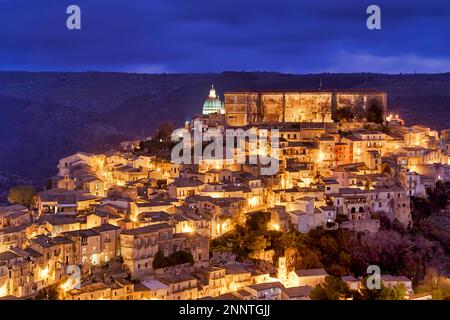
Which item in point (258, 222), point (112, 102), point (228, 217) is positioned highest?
point (112, 102)

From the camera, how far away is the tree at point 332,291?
15344 millimetres

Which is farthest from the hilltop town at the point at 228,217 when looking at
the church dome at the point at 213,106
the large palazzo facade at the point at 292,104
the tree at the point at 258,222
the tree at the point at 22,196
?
the church dome at the point at 213,106

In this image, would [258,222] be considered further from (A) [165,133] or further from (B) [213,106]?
(B) [213,106]

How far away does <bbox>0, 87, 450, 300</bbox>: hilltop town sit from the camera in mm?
16875

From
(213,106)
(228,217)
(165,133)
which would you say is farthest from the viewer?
(213,106)

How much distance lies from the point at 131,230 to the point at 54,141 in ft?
139

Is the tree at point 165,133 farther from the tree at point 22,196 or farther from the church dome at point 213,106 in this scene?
the tree at point 22,196

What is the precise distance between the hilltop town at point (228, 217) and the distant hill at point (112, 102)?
22277 millimetres

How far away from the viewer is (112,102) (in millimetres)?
73375

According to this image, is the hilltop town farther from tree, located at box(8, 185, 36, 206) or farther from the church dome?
the church dome

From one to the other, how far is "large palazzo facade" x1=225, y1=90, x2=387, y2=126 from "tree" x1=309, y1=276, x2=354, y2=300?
15436 millimetres

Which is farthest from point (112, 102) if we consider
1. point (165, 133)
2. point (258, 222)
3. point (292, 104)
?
point (258, 222)

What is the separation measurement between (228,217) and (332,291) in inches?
205

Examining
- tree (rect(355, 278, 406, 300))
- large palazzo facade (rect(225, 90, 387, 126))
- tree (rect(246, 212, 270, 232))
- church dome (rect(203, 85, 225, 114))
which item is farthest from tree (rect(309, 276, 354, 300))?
church dome (rect(203, 85, 225, 114))
